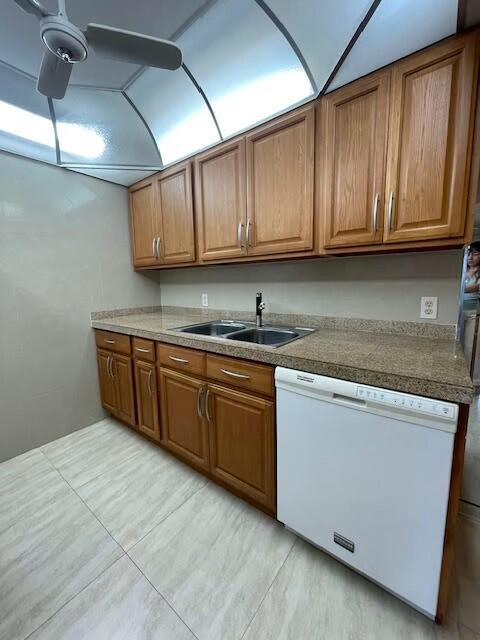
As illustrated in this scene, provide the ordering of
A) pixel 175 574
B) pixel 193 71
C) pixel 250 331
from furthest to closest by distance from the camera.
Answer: pixel 250 331
pixel 193 71
pixel 175 574

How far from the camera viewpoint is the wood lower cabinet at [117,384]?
82.8 inches

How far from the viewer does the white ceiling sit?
110cm

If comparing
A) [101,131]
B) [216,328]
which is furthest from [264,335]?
[101,131]

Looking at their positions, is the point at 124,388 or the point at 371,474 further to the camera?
the point at 124,388

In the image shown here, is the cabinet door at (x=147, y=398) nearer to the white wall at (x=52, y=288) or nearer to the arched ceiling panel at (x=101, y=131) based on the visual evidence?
the white wall at (x=52, y=288)

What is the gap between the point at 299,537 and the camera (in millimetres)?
1343

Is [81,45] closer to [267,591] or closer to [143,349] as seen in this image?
[143,349]

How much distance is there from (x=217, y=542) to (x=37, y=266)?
2185 millimetres

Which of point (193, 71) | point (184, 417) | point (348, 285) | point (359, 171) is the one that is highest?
point (193, 71)

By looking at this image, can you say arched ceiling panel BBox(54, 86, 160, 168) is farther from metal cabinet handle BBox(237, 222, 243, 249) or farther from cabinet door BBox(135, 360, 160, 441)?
cabinet door BBox(135, 360, 160, 441)

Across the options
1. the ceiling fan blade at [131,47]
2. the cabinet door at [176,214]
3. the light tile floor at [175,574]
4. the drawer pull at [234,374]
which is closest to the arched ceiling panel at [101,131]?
the cabinet door at [176,214]

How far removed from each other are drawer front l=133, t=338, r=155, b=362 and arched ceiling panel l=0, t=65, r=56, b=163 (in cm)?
148

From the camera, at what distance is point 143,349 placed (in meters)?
1.91

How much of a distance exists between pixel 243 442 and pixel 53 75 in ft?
6.03
